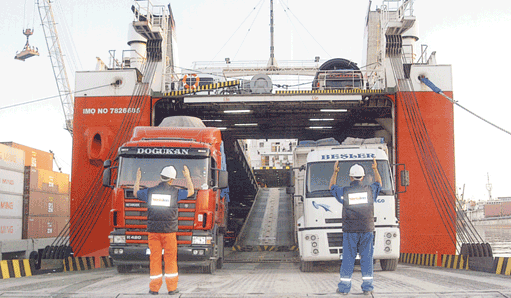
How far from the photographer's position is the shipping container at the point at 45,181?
24.8m

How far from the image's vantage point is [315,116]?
79.6 ft

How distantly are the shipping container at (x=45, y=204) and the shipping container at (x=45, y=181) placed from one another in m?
0.25

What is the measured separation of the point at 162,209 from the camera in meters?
7.55

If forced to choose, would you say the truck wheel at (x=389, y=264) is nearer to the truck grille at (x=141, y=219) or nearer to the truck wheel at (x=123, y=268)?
the truck grille at (x=141, y=219)

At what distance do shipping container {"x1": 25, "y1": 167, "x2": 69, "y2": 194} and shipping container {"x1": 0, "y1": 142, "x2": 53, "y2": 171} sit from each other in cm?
153

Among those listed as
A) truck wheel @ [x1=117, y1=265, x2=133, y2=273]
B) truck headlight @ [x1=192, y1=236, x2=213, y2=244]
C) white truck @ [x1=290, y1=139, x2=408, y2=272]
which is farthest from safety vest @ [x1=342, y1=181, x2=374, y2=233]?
truck wheel @ [x1=117, y1=265, x2=133, y2=273]

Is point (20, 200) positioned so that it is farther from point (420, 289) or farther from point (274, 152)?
point (274, 152)

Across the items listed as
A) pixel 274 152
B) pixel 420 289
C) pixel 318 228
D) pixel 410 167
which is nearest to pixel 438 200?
pixel 410 167

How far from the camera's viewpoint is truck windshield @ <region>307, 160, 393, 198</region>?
12.0 meters

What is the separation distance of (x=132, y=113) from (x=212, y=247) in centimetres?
976

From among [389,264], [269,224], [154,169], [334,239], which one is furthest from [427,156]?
[154,169]

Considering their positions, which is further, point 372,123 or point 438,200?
point 372,123

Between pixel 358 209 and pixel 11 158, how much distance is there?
20047 mm

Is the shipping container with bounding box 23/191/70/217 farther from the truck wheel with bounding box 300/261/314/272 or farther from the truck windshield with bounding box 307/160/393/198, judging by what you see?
the truck windshield with bounding box 307/160/393/198
